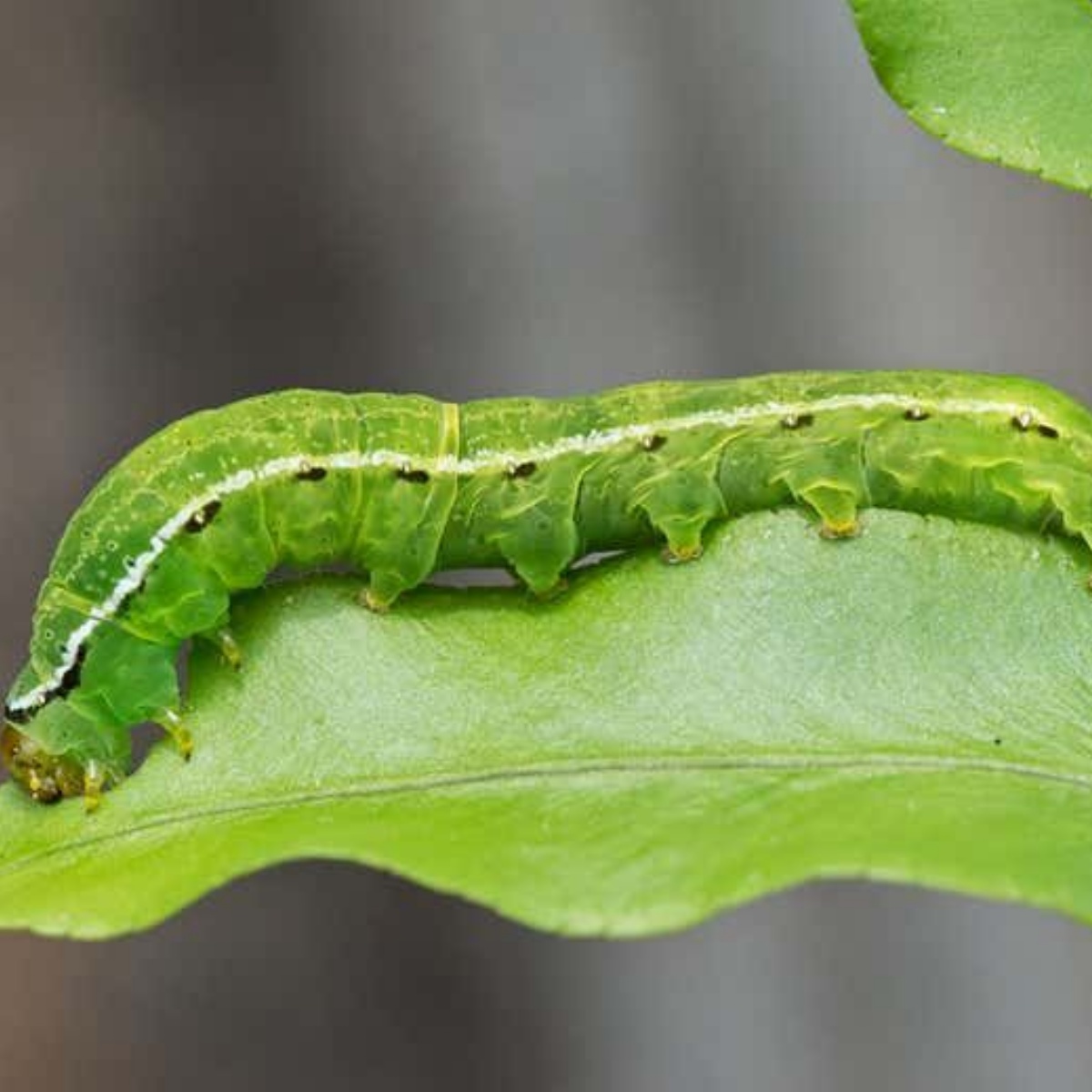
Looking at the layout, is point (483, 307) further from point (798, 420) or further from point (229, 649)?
point (229, 649)

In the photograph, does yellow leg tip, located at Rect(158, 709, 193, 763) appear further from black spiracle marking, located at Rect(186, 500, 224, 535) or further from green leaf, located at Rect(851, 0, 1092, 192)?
green leaf, located at Rect(851, 0, 1092, 192)

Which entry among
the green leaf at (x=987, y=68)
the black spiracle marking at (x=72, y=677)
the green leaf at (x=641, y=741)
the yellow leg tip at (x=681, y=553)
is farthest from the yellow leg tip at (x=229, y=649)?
the green leaf at (x=987, y=68)

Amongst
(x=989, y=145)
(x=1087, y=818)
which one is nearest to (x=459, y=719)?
(x=1087, y=818)

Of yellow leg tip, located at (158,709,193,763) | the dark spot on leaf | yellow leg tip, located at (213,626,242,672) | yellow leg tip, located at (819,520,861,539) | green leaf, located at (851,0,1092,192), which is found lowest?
yellow leg tip, located at (158,709,193,763)

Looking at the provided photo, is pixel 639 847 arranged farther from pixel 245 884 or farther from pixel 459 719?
pixel 245 884

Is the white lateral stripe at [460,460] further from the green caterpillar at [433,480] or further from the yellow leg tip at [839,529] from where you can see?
the yellow leg tip at [839,529]

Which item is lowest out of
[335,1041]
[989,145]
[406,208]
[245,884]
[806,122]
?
[335,1041]

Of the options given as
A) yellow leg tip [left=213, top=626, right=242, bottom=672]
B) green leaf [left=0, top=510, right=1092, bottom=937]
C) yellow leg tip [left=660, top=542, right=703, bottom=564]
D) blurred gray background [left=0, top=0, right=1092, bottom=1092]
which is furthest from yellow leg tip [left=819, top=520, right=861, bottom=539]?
blurred gray background [left=0, top=0, right=1092, bottom=1092]
